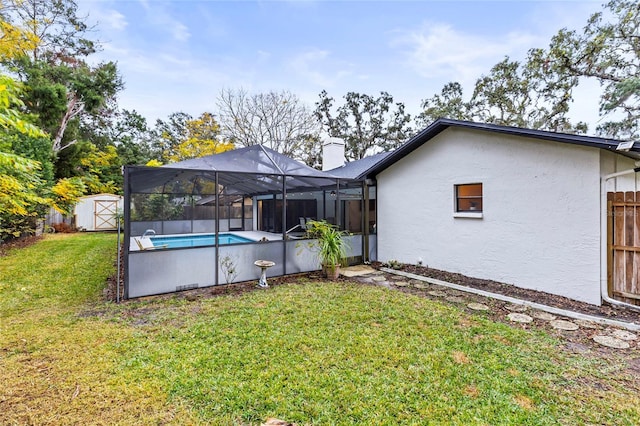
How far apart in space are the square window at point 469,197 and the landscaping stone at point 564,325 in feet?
9.86

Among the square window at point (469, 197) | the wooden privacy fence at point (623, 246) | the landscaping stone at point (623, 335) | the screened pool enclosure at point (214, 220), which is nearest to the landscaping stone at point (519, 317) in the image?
the landscaping stone at point (623, 335)

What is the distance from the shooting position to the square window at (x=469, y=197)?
707 cm

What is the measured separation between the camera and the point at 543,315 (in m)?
4.86

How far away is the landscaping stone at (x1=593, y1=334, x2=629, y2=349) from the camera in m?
3.77

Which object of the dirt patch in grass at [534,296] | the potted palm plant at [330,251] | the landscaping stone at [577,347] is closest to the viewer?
the landscaping stone at [577,347]

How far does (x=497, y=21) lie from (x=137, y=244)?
12.4m

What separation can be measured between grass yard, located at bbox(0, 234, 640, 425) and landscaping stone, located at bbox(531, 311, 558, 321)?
2.60ft

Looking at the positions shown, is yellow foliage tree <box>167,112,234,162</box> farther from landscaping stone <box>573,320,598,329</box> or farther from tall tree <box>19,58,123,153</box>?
landscaping stone <box>573,320,598,329</box>

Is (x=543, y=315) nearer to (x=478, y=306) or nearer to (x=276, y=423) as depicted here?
(x=478, y=306)

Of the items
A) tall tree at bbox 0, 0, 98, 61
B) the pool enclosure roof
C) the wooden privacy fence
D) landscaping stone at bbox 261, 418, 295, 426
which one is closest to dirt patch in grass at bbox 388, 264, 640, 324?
the wooden privacy fence

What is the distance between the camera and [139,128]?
26.9 meters

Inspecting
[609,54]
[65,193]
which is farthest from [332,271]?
[609,54]

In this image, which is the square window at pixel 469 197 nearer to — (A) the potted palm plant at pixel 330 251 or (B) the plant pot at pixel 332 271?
(A) the potted palm plant at pixel 330 251

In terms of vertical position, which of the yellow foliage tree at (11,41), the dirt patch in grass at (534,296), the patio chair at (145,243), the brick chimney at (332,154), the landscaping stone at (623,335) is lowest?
the landscaping stone at (623,335)
